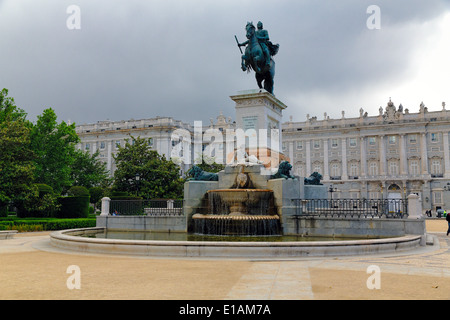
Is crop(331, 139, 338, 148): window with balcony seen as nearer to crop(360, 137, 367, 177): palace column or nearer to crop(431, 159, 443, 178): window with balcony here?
crop(360, 137, 367, 177): palace column

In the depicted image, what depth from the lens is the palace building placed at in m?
83.1

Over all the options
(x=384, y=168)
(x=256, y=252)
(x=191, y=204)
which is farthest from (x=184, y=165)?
(x=256, y=252)

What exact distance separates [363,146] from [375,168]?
5503 millimetres

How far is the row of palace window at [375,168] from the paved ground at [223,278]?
82095 millimetres

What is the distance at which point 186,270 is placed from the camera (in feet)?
26.7

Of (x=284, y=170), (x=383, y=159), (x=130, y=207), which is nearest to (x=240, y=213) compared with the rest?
(x=284, y=170)

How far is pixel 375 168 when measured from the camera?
88.4 meters

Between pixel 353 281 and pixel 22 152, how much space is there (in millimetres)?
25127

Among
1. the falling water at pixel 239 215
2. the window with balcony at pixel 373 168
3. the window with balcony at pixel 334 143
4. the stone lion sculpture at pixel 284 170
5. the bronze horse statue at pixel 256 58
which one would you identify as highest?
the window with balcony at pixel 334 143

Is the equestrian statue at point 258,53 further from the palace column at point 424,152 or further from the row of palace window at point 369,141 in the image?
the row of palace window at point 369,141

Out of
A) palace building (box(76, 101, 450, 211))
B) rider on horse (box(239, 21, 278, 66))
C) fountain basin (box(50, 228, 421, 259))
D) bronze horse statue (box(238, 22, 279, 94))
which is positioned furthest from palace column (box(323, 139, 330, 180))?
fountain basin (box(50, 228, 421, 259))

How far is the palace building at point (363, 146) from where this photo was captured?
83125 mm

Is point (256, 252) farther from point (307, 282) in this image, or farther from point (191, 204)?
point (191, 204)

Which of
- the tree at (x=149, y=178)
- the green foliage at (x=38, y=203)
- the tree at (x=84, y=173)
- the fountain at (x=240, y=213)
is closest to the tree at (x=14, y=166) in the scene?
the green foliage at (x=38, y=203)
